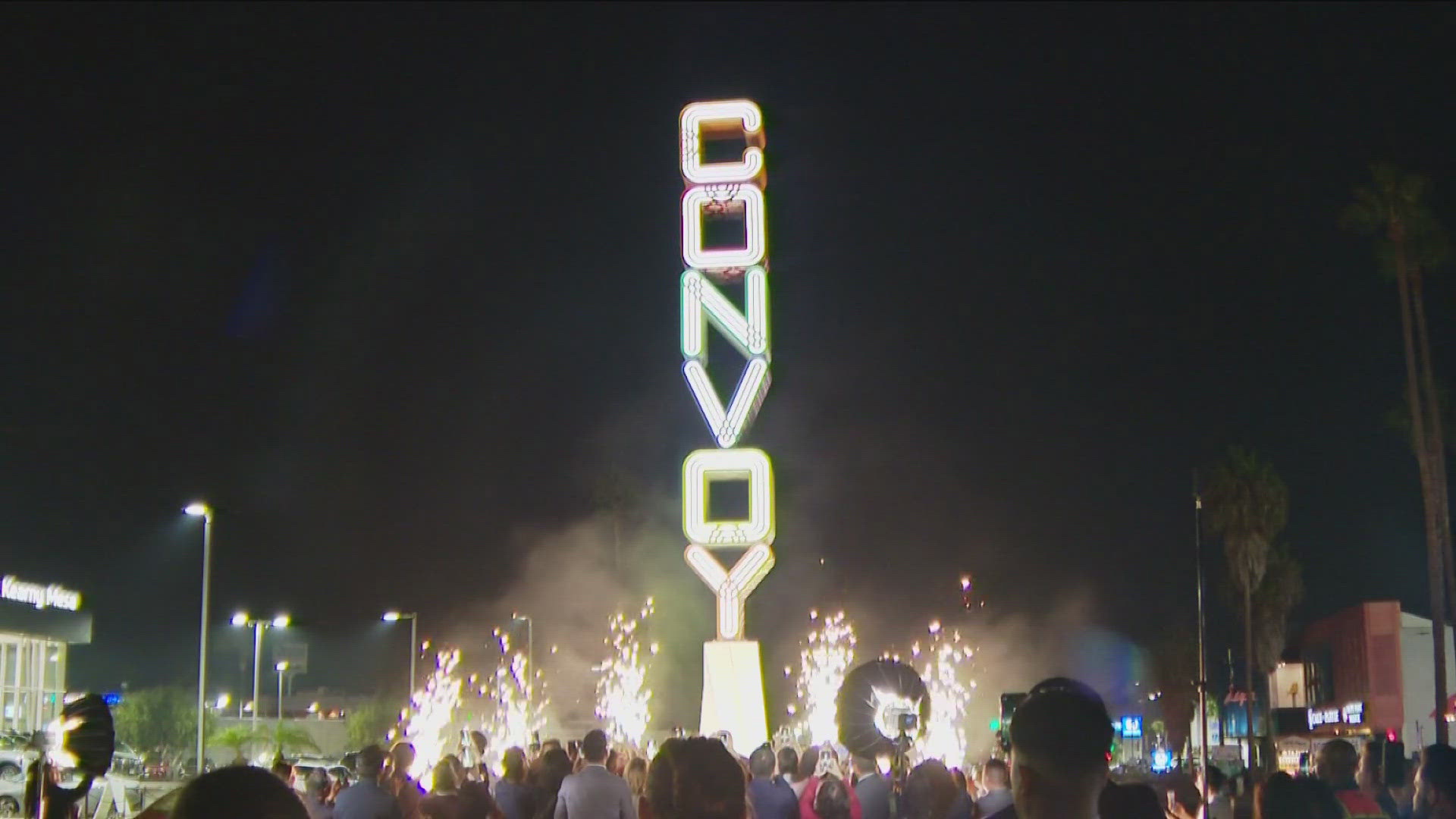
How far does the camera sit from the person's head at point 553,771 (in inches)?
520

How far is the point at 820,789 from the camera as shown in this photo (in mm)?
11883

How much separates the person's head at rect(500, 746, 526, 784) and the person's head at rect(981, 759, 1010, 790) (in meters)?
4.07

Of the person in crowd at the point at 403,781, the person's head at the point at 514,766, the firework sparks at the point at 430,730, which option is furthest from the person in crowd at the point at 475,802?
the firework sparks at the point at 430,730

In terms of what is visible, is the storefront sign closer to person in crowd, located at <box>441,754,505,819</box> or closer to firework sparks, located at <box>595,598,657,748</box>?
firework sparks, located at <box>595,598,657,748</box>

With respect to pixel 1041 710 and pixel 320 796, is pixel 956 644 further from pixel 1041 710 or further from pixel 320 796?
pixel 1041 710

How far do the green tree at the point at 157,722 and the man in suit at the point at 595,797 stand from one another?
64653 millimetres

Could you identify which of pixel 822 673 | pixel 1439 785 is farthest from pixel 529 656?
pixel 1439 785

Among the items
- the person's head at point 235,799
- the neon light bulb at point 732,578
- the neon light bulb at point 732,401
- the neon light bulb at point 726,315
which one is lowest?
the person's head at point 235,799

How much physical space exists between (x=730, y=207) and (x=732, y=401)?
5.25 m

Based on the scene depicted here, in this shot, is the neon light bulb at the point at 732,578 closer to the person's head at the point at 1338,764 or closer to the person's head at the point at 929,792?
the person's head at the point at 929,792

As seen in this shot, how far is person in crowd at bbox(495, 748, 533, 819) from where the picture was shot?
12750mm

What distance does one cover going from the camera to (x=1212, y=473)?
186 ft

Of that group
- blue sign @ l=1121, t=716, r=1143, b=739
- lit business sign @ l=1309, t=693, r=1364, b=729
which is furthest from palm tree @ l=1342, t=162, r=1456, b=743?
lit business sign @ l=1309, t=693, r=1364, b=729

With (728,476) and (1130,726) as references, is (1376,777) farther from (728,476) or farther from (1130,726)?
(1130,726)
